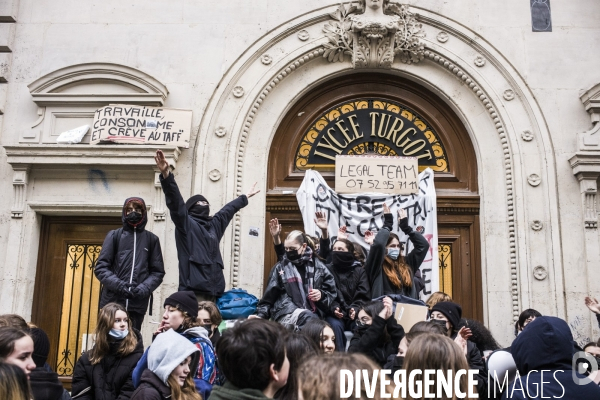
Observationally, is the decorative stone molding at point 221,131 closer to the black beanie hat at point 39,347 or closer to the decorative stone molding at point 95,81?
the decorative stone molding at point 95,81

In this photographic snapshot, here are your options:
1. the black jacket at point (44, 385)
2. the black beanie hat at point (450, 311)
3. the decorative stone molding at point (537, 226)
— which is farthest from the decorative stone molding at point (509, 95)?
the black jacket at point (44, 385)

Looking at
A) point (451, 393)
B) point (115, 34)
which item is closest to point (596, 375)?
point (451, 393)

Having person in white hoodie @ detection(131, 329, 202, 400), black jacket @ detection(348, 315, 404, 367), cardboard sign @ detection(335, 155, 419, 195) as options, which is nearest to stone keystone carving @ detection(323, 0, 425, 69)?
cardboard sign @ detection(335, 155, 419, 195)

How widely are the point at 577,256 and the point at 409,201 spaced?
2.35 meters

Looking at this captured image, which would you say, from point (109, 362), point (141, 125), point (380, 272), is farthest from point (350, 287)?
point (141, 125)

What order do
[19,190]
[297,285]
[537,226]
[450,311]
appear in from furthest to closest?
[19,190]
[537,226]
[297,285]
[450,311]

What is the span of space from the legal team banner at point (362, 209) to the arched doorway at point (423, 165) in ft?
0.81

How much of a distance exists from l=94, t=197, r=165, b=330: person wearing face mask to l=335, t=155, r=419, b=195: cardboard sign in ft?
10.4

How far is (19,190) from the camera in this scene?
8875 mm

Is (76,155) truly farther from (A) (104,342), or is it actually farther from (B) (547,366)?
(B) (547,366)

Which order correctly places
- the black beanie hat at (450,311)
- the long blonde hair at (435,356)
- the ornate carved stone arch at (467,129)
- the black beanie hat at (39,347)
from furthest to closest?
the ornate carved stone arch at (467,129)
the black beanie hat at (450,311)
the black beanie hat at (39,347)
the long blonde hair at (435,356)

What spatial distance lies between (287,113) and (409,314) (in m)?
4.50

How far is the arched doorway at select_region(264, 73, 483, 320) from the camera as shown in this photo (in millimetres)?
9023

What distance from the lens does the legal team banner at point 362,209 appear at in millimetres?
8945
